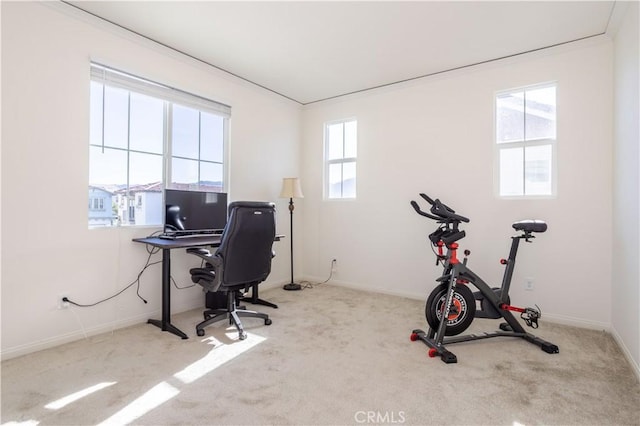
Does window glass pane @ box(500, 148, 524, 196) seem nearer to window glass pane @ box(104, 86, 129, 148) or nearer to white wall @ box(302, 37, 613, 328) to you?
white wall @ box(302, 37, 613, 328)

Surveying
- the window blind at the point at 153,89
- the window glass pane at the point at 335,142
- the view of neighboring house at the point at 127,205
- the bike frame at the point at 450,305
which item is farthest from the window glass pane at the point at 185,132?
the bike frame at the point at 450,305

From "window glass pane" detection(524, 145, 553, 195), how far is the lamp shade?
2.66m

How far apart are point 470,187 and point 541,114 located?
0.98 metres

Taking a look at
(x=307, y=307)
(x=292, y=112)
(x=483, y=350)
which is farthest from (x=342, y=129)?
(x=483, y=350)

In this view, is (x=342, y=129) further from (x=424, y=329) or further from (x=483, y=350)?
(x=483, y=350)

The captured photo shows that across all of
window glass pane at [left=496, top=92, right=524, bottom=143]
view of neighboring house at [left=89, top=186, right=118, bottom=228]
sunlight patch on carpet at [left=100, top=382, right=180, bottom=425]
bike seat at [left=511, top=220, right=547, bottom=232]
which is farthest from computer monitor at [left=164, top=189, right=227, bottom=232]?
window glass pane at [left=496, top=92, right=524, bottom=143]

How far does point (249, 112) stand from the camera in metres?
4.20

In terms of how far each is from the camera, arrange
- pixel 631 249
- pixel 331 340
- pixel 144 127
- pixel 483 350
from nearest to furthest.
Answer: pixel 631 249 < pixel 483 350 < pixel 331 340 < pixel 144 127

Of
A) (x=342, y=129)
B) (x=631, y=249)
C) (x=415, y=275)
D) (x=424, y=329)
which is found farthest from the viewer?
(x=342, y=129)

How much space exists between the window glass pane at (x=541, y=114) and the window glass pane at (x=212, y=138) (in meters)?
3.38

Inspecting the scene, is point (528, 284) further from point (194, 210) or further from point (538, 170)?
point (194, 210)

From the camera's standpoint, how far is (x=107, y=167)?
2930 mm

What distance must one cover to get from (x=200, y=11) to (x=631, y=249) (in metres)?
3.75

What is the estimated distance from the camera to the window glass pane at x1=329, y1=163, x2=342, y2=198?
15.6 feet
